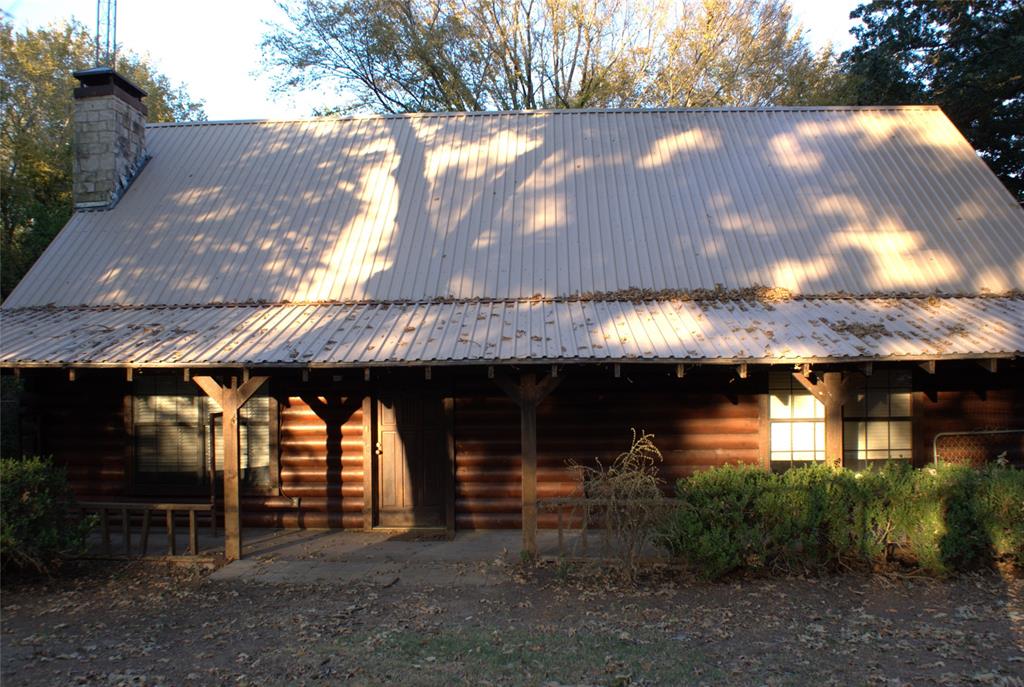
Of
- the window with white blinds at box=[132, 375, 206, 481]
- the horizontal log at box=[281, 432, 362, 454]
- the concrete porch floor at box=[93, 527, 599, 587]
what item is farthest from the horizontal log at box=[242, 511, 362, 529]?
the window with white blinds at box=[132, 375, 206, 481]

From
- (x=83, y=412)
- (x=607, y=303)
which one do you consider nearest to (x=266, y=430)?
(x=83, y=412)

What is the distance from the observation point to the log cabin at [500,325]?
8836 millimetres

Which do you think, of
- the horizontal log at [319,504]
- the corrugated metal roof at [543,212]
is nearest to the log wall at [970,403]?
the corrugated metal roof at [543,212]

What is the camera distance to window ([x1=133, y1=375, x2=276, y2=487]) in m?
10.8

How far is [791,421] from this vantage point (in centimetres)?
1043

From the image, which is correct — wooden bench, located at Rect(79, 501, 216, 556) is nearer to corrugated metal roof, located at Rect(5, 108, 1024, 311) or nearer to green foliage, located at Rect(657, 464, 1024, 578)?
corrugated metal roof, located at Rect(5, 108, 1024, 311)

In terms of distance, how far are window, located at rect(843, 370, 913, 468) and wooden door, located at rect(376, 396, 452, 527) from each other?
5907 mm

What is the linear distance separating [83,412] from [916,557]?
11414 millimetres

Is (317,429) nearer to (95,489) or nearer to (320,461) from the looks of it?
(320,461)

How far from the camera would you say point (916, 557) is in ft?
25.7

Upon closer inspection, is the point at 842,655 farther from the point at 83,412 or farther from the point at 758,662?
the point at 83,412

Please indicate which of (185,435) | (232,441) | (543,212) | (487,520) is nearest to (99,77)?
(185,435)

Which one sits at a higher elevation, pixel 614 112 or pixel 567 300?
pixel 614 112

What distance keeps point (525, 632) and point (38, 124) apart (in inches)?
1168
